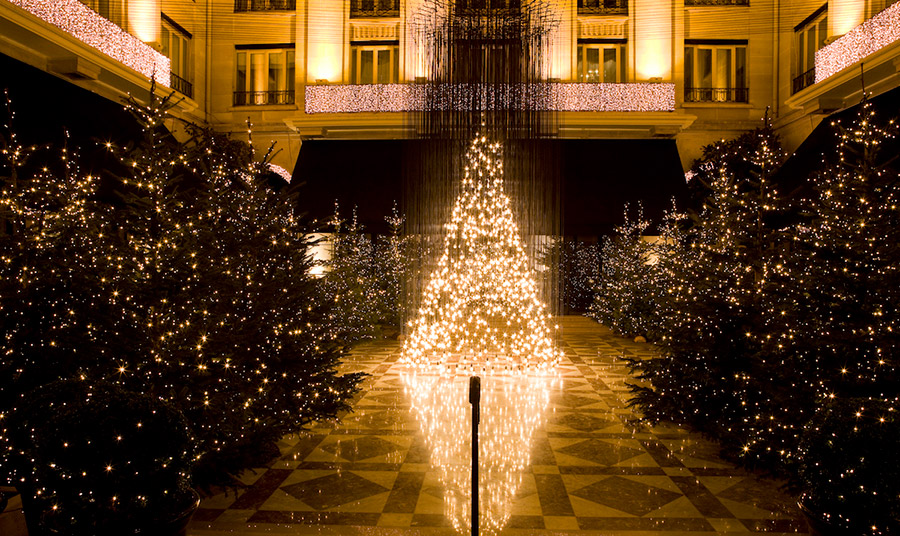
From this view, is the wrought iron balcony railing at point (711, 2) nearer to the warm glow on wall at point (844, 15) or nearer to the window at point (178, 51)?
the warm glow on wall at point (844, 15)

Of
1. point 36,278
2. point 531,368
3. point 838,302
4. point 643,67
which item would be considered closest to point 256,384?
point 36,278

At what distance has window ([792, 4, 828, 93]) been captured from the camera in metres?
14.9

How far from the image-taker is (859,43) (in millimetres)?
12328

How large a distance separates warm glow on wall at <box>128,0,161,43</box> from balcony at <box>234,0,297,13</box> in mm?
3363

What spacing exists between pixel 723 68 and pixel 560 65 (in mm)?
4668

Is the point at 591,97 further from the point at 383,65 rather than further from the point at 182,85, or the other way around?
the point at 182,85

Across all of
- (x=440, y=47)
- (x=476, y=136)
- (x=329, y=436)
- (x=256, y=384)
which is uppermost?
(x=440, y=47)

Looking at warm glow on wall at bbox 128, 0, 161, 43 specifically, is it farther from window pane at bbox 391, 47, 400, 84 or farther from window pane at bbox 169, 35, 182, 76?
window pane at bbox 391, 47, 400, 84

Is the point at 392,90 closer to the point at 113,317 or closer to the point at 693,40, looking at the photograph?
the point at 693,40

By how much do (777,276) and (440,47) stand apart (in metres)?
6.17

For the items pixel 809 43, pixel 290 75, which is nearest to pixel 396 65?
pixel 290 75

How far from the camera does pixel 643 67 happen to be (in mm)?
16516

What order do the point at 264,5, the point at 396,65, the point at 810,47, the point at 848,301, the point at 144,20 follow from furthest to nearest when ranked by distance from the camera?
the point at 264,5 < the point at 396,65 < the point at 810,47 < the point at 144,20 < the point at 848,301

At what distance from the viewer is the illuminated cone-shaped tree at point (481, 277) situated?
9.92 m
